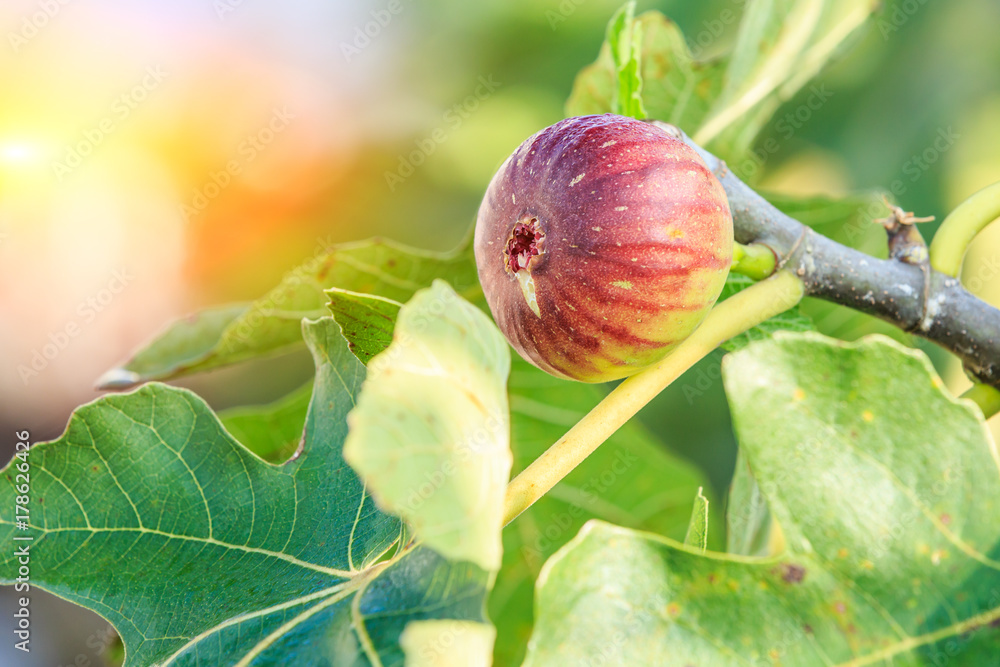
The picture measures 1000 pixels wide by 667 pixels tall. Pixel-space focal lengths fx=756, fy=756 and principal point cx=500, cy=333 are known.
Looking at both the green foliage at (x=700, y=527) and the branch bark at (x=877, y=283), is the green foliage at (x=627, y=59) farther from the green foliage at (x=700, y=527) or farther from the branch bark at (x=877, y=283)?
the green foliage at (x=700, y=527)

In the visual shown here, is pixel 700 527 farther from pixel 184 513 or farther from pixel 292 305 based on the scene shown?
pixel 292 305

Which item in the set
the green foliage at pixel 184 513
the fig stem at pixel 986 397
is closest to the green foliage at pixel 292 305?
the green foliage at pixel 184 513

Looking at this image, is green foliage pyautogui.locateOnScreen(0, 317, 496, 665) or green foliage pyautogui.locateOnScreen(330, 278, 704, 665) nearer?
green foliage pyautogui.locateOnScreen(0, 317, 496, 665)

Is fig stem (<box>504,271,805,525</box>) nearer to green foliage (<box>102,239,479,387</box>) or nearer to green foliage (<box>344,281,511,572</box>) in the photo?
green foliage (<box>344,281,511,572</box>)

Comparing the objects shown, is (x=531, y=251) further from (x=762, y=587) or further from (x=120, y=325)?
(x=120, y=325)

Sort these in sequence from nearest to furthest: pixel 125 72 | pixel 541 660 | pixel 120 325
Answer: pixel 541 660 < pixel 125 72 < pixel 120 325

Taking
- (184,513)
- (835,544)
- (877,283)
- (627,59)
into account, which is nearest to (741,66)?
(627,59)

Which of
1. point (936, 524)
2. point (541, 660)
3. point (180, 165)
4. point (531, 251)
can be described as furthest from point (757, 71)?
point (180, 165)

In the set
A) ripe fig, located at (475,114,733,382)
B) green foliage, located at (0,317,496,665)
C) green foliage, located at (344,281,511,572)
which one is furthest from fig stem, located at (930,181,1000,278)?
green foliage, located at (0,317,496,665)
